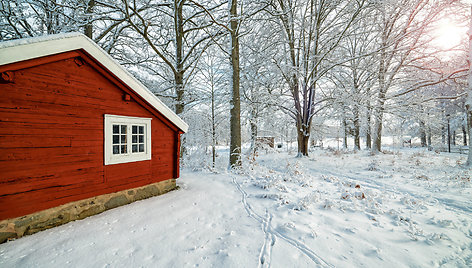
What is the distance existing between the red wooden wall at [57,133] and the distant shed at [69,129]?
0.4 inches

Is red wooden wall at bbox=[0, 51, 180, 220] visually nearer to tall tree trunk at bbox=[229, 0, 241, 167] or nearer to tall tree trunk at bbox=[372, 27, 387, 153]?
tall tree trunk at bbox=[229, 0, 241, 167]

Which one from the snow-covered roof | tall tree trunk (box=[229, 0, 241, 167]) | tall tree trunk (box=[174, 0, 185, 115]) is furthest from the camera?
tall tree trunk (box=[174, 0, 185, 115])

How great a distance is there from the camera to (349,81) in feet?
44.1

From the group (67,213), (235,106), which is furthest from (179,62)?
(67,213)

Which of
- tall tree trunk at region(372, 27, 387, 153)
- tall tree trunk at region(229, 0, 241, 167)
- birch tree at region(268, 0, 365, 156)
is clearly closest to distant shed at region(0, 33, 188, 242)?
tall tree trunk at region(229, 0, 241, 167)

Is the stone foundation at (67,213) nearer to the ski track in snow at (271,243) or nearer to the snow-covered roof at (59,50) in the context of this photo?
the snow-covered roof at (59,50)

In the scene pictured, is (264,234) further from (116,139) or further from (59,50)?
(59,50)

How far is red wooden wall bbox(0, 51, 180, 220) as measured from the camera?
8.91 ft

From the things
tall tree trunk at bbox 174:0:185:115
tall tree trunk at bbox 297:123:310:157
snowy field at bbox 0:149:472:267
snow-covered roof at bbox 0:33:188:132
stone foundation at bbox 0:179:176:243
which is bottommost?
snowy field at bbox 0:149:472:267

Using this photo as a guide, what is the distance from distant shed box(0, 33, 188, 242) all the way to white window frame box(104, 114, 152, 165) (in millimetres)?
20

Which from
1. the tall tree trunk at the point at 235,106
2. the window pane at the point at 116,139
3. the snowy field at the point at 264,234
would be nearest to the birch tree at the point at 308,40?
the tall tree trunk at the point at 235,106

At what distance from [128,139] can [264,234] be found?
3684 millimetres

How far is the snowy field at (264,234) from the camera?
7.25 feet

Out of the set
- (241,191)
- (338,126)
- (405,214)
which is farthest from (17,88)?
(338,126)
